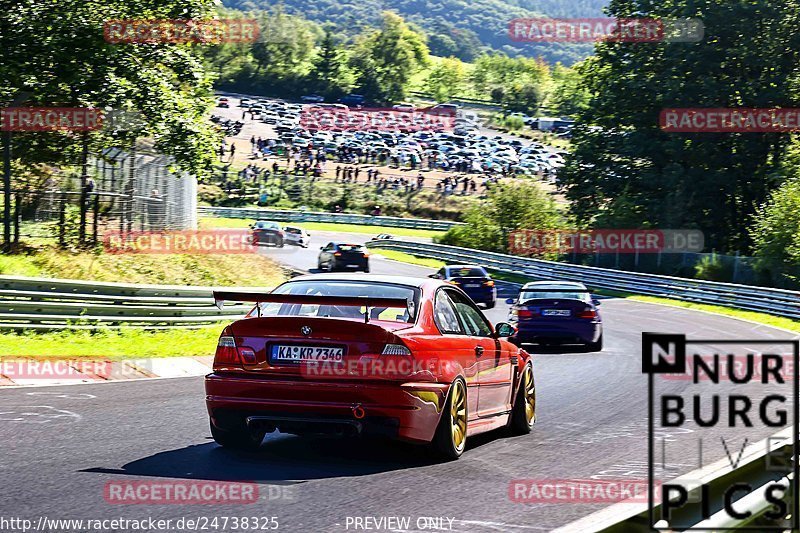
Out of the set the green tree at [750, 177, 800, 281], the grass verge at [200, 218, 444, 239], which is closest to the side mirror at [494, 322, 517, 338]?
the green tree at [750, 177, 800, 281]

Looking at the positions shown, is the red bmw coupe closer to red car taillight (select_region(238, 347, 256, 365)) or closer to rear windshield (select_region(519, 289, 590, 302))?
red car taillight (select_region(238, 347, 256, 365))

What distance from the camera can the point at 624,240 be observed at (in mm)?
54906

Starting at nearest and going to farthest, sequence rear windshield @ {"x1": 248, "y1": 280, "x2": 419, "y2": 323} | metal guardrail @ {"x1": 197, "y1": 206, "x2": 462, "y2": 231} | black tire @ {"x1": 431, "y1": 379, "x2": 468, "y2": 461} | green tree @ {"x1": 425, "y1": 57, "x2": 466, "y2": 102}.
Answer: black tire @ {"x1": 431, "y1": 379, "x2": 468, "y2": 461}, rear windshield @ {"x1": 248, "y1": 280, "x2": 419, "y2": 323}, metal guardrail @ {"x1": 197, "y1": 206, "x2": 462, "y2": 231}, green tree @ {"x1": 425, "y1": 57, "x2": 466, "y2": 102}

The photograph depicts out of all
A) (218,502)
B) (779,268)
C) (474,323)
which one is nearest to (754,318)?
(779,268)

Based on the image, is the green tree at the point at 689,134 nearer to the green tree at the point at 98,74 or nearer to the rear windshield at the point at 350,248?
the rear windshield at the point at 350,248

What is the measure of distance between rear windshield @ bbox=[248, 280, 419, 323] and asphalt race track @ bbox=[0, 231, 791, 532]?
3.60 feet

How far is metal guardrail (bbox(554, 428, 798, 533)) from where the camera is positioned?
4.62 meters

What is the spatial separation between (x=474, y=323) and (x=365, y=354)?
209 cm

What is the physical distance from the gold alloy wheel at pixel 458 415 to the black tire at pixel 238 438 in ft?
4.93

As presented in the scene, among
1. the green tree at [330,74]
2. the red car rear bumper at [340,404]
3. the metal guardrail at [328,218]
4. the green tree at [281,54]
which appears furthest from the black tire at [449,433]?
the green tree at [330,74]

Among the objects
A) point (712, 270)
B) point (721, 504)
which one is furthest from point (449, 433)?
point (712, 270)

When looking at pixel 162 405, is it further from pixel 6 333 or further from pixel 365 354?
pixel 6 333

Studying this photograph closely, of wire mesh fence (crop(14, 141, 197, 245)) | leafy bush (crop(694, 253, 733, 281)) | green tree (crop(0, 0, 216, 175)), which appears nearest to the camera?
green tree (crop(0, 0, 216, 175))

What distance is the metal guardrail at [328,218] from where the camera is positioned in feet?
245
